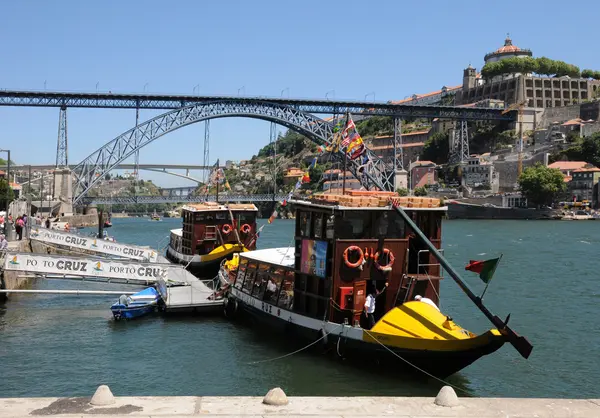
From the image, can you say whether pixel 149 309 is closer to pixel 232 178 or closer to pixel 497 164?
pixel 497 164

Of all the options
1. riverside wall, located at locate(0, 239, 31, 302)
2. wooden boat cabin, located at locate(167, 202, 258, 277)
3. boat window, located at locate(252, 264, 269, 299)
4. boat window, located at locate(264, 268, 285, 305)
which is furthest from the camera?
wooden boat cabin, located at locate(167, 202, 258, 277)

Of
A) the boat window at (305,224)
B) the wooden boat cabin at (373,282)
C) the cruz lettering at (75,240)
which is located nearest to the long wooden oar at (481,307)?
the wooden boat cabin at (373,282)

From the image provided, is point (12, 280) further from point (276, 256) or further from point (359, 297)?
point (359, 297)

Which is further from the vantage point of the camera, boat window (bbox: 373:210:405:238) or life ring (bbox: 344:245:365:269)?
boat window (bbox: 373:210:405:238)

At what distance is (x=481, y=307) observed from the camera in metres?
13.1

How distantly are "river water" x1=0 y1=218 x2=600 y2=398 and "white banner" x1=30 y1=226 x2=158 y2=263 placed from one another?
4681 millimetres

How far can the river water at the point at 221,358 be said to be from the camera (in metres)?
14.1

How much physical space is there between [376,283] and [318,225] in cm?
169

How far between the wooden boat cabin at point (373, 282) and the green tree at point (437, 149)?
10367cm

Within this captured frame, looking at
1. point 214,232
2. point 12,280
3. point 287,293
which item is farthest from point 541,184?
point 287,293

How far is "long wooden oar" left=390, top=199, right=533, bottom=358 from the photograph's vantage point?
39.7ft

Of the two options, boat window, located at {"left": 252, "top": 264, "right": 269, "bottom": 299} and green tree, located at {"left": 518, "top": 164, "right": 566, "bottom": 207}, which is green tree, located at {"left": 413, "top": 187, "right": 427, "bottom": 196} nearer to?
green tree, located at {"left": 518, "top": 164, "right": 566, "bottom": 207}

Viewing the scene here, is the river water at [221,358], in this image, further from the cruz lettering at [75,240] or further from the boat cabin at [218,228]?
the cruz lettering at [75,240]

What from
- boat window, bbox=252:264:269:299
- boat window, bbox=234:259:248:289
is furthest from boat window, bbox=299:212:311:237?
boat window, bbox=234:259:248:289
